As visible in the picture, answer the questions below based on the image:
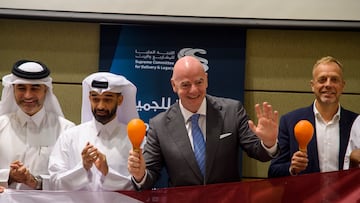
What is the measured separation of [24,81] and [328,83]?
130 cm

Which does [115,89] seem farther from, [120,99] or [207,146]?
[207,146]

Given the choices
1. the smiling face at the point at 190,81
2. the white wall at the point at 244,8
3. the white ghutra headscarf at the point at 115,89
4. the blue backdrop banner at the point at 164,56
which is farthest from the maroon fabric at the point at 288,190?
the white wall at the point at 244,8

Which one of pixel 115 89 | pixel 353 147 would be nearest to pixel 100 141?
pixel 115 89

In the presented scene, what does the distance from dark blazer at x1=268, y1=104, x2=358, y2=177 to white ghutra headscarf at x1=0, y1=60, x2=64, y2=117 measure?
39.6 inches

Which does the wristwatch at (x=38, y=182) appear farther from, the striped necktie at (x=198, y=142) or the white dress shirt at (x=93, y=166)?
the striped necktie at (x=198, y=142)

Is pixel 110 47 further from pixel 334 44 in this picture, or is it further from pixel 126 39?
pixel 334 44

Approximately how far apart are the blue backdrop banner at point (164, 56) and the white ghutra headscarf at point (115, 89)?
0.88 metres

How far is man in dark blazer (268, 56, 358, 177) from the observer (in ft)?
7.14

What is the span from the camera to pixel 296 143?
7.11ft

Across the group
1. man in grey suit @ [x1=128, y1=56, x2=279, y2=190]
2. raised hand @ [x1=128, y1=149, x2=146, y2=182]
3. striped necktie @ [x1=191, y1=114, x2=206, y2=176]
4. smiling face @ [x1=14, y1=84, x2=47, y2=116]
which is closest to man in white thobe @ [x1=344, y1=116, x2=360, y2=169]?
man in grey suit @ [x1=128, y1=56, x2=279, y2=190]

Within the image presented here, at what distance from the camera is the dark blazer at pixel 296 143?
217 centimetres

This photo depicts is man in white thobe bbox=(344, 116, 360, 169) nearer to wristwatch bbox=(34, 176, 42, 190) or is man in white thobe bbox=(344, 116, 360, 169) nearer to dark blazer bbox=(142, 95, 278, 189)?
dark blazer bbox=(142, 95, 278, 189)

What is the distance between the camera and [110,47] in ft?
10.7

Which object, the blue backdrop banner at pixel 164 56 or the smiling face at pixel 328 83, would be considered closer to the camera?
the smiling face at pixel 328 83
